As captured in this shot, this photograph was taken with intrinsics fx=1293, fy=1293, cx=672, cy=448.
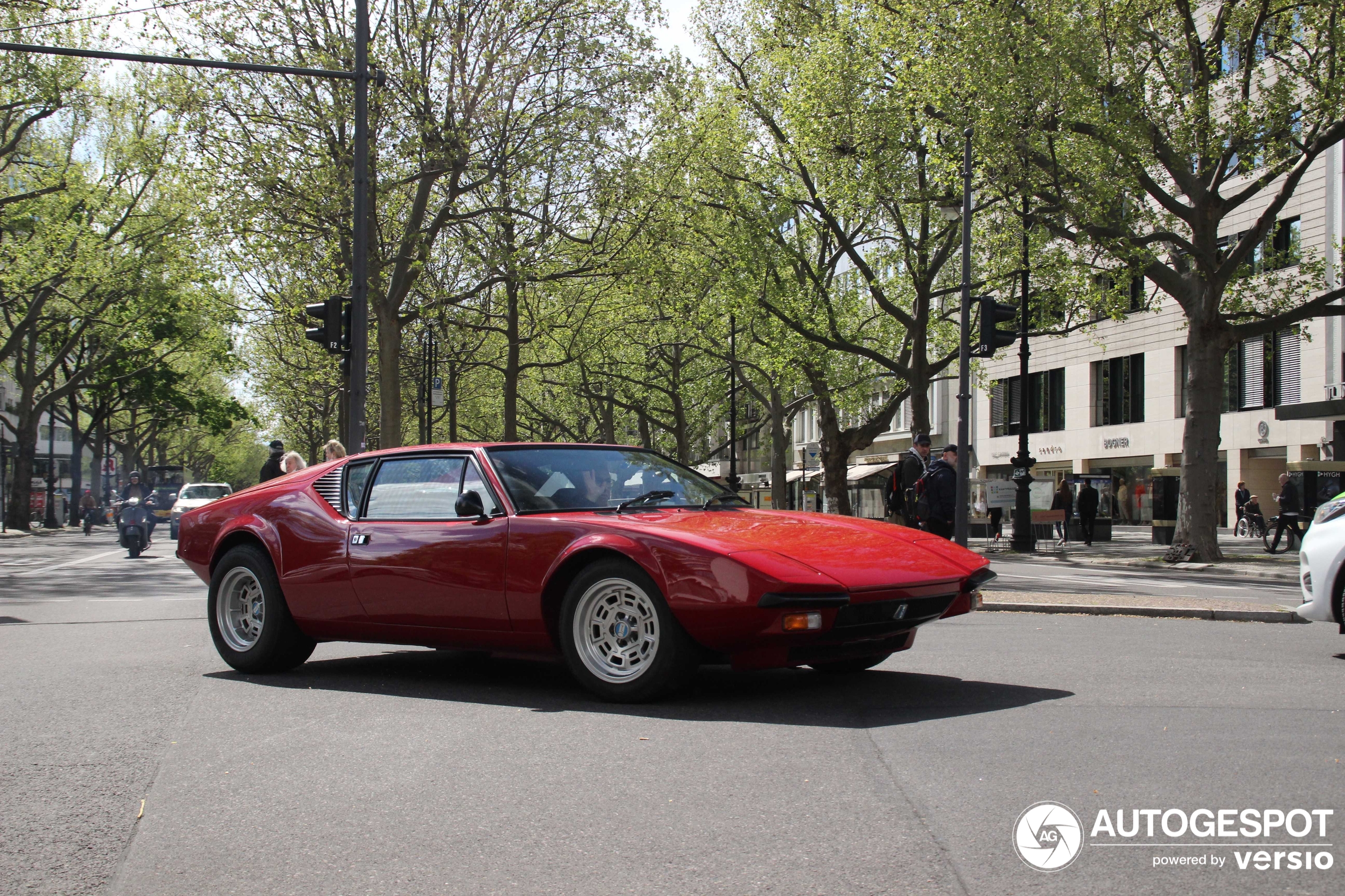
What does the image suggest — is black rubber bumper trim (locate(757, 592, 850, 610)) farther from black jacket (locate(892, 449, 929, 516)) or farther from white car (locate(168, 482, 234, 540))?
white car (locate(168, 482, 234, 540))

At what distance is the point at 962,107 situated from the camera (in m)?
22.4

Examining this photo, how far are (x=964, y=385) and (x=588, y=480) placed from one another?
11874 millimetres

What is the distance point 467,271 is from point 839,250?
10.0 m

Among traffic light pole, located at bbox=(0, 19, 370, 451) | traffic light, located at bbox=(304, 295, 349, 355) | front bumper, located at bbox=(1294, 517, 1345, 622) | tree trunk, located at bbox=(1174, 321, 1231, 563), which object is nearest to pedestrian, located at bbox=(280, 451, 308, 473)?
traffic light, located at bbox=(304, 295, 349, 355)

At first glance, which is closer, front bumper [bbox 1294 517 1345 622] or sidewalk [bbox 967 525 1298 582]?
front bumper [bbox 1294 517 1345 622]

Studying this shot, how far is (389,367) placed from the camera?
26.3 meters

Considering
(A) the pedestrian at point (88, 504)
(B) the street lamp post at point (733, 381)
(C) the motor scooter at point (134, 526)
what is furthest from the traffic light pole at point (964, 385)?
(A) the pedestrian at point (88, 504)

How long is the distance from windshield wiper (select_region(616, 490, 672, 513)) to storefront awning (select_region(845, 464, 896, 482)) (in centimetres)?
4059

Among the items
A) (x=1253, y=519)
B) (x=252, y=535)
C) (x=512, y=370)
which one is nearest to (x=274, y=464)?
(x=252, y=535)

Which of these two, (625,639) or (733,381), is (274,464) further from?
(733,381)

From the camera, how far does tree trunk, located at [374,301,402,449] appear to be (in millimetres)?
26016

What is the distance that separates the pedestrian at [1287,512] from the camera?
26.7m

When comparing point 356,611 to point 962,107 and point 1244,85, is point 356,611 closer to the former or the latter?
point 962,107

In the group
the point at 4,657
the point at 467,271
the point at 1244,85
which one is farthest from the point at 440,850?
the point at 467,271
